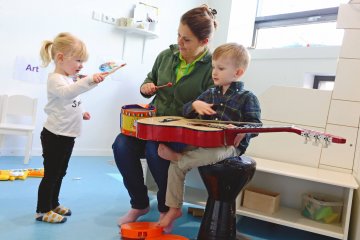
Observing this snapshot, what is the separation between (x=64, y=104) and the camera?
148cm

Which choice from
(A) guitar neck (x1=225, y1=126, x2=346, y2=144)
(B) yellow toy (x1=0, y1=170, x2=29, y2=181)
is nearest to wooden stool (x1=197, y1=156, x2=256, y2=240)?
(A) guitar neck (x1=225, y1=126, x2=346, y2=144)

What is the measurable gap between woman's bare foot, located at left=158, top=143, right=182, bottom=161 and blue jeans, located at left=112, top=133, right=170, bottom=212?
0.11 meters

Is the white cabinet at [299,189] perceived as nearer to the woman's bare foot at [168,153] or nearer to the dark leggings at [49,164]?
the woman's bare foot at [168,153]

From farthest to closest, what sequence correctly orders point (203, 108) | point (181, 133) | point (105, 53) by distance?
point (105, 53) < point (203, 108) < point (181, 133)

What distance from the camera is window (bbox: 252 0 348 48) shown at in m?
3.08

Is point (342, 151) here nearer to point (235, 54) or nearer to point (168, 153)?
point (235, 54)

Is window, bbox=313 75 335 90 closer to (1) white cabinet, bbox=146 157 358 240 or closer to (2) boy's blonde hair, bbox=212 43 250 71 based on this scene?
(1) white cabinet, bbox=146 157 358 240

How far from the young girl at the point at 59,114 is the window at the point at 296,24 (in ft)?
7.55

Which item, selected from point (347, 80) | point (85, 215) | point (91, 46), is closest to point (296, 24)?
point (347, 80)

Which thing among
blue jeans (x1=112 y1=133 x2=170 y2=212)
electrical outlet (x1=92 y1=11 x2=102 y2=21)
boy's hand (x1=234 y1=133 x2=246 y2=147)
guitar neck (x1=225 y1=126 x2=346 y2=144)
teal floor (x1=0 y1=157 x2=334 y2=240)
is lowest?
teal floor (x1=0 y1=157 x2=334 y2=240)

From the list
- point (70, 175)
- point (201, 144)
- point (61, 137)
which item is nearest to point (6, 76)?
Result: point (70, 175)

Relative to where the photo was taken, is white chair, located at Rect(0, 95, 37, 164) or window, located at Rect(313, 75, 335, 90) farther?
window, located at Rect(313, 75, 335, 90)

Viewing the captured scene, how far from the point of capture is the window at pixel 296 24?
121 inches

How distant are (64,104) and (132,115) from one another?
30 cm
